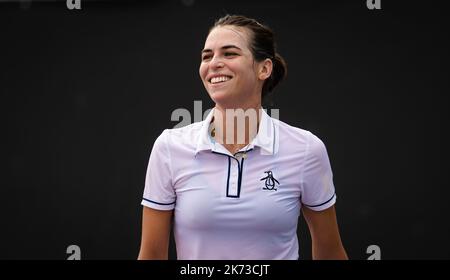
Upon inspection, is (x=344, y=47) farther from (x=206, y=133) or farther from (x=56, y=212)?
(x=56, y=212)

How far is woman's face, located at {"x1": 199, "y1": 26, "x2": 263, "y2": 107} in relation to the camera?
→ 1.72m

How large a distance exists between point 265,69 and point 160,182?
0.61m

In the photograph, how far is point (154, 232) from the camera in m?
1.72

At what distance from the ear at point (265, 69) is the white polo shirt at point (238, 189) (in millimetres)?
179

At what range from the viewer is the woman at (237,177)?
1.64 m

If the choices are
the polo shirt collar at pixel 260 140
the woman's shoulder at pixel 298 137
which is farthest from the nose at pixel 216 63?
the woman's shoulder at pixel 298 137

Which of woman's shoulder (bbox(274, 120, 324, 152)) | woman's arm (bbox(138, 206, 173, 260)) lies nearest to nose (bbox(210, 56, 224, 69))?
woman's shoulder (bbox(274, 120, 324, 152))

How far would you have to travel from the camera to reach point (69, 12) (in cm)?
395

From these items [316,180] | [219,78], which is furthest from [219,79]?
Result: [316,180]

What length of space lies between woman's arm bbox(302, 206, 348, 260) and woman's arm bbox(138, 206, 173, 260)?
21.6 inches

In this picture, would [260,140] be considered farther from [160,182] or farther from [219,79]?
[160,182]
